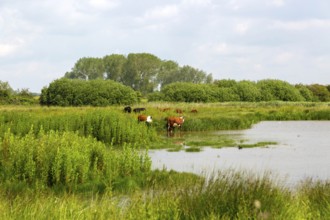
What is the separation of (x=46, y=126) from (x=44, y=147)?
1192cm

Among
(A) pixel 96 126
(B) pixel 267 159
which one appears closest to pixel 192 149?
(B) pixel 267 159

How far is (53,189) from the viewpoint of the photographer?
11602 mm

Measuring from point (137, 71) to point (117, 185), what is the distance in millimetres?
80451

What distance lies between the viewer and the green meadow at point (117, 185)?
7398 millimetres

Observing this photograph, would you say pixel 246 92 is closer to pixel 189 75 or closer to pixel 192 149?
pixel 189 75

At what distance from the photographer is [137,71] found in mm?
92000

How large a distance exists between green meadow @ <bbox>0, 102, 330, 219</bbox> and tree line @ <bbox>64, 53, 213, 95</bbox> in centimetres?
6773

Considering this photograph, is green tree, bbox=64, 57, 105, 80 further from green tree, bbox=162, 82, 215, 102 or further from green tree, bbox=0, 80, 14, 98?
green tree, bbox=0, 80, 14, 98

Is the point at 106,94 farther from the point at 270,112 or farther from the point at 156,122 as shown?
the point at 156,122

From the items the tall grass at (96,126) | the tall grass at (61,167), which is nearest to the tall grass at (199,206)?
the tall grass at (61,167)

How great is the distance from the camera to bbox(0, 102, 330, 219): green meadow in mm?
7398

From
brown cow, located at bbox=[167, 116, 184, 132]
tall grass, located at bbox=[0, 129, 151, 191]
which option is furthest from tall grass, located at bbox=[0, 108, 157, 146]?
tall grass, located at bbox=[0, 129, 151, 191]

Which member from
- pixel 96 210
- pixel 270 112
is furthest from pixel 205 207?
pixel 270 112

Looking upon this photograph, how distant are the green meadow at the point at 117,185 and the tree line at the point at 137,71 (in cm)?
6773
